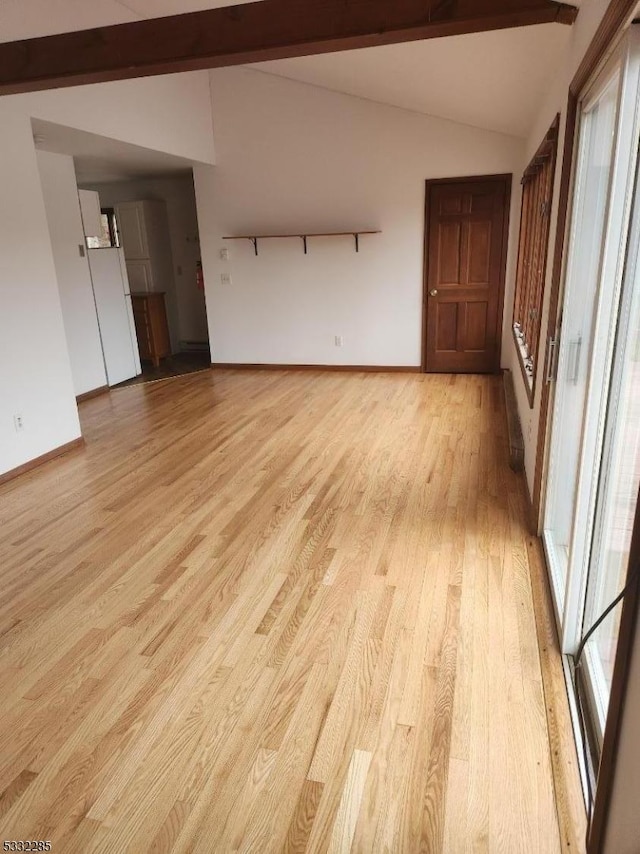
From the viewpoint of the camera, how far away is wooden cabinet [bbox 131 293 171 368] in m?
7.41

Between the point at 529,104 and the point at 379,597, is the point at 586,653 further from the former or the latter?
the point at 529,104

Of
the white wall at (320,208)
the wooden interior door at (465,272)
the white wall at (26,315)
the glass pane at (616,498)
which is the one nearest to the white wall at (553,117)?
the glass pane at (616,498)

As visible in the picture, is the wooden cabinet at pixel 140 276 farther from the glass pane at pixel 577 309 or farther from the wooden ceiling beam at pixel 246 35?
the glass pane at pixel 577 309

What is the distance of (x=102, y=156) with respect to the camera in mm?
5551

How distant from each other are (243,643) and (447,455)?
225 cm

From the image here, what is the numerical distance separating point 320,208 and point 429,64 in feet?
8.15

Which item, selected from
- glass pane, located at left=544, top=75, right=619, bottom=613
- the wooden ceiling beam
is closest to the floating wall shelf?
the wooden ceiling beam

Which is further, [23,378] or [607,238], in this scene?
[23,378]

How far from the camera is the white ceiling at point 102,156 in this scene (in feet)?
14.8

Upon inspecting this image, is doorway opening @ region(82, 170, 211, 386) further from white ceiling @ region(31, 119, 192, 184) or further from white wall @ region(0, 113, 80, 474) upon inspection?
white wall @ region(0, 113, 80, 474)

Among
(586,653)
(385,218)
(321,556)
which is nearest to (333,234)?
(385,218)

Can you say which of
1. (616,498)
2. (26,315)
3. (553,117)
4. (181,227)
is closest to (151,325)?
(181,227)

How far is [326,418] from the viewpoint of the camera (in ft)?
16.3

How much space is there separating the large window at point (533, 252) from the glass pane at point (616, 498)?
1.43 metres
